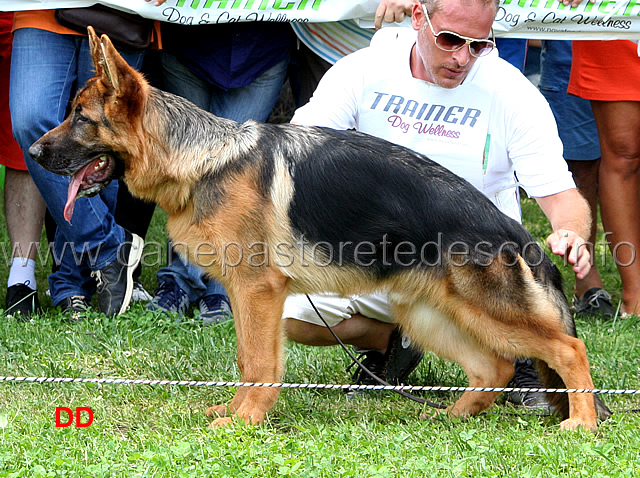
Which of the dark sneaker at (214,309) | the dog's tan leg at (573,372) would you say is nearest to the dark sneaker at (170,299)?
the dark sneaker at (214,309)

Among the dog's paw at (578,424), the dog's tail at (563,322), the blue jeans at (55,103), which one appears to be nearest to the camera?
the dog's paw at (578,424)

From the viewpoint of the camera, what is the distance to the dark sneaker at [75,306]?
4941 millimetres

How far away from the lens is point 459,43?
12.0 feet

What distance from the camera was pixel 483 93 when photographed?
12.6 ft

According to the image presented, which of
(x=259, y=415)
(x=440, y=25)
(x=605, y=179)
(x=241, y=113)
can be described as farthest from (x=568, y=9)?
(x=259, y=415)

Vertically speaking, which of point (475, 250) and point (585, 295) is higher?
point (475, 250)

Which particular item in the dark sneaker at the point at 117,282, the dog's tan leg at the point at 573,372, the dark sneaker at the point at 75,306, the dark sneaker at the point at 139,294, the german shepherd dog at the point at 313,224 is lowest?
the dark sneaker at the point at 139,294

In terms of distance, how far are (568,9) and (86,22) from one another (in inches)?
108

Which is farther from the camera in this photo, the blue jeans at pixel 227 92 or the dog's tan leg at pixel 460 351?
the blue jeans at pixel 227 92

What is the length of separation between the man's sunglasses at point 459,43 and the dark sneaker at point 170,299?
2.36m

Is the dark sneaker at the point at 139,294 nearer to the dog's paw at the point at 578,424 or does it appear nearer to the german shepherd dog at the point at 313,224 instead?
the german shepherd dog at the point at 313,224

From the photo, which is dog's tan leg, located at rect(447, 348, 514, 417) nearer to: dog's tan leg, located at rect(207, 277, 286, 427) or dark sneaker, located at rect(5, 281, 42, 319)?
dog's tan leg, located at rect(207, 277, 286, 427)

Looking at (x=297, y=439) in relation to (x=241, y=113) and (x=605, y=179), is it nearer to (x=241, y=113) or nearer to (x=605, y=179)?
(x=241, y=113)

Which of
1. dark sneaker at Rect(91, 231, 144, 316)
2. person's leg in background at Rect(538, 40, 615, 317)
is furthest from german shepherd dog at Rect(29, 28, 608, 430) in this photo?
person's leg in background at Rect(538, 40, 615, 317)
